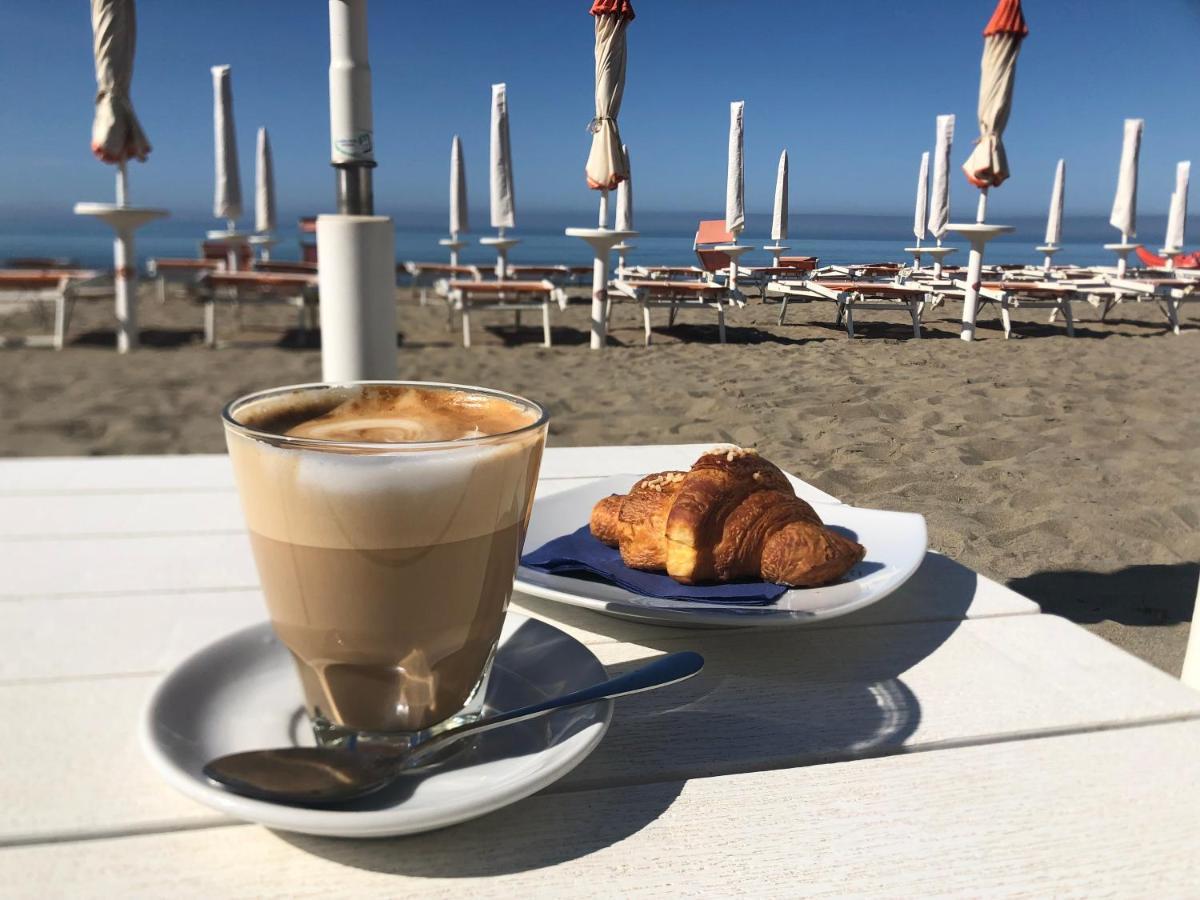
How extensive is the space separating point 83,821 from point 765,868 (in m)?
0.19

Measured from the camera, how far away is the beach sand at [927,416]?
163 cm

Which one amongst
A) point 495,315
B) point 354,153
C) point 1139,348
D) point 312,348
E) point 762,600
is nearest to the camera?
point 762,600

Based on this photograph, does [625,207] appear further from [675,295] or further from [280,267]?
[280,267]

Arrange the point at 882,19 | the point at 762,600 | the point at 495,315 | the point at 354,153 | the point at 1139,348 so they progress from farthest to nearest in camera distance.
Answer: the point at 495,315 → the point at 1139,348 → the point at 882,19 → the point at 354,153 → the point at 762,600

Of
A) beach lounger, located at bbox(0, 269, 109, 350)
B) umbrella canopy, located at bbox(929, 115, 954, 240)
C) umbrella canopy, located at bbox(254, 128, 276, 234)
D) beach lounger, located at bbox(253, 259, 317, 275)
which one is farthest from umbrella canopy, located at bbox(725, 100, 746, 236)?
umbrella canopy, located at bbox(254, 128, 276, 234)

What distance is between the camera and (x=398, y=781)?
23 cm

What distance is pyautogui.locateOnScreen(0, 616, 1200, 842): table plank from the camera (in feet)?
0.81

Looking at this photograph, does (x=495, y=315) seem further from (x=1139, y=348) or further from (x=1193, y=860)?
(x=1193, y=860)

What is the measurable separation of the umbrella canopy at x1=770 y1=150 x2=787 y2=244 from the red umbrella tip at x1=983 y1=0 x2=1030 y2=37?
23.0 inches

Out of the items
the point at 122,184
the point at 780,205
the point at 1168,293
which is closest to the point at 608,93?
the point at 780,205

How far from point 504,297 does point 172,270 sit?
248 centimetres

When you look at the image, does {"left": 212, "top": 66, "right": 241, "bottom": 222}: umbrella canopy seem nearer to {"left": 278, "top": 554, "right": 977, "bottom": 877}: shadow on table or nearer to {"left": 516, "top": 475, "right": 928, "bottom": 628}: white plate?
{"left": 516, "top": 475, "right": 928, "bottom": 628}: white plate

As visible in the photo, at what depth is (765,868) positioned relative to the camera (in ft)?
0.72

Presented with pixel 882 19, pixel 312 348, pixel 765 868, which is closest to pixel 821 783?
pixel 765 868
